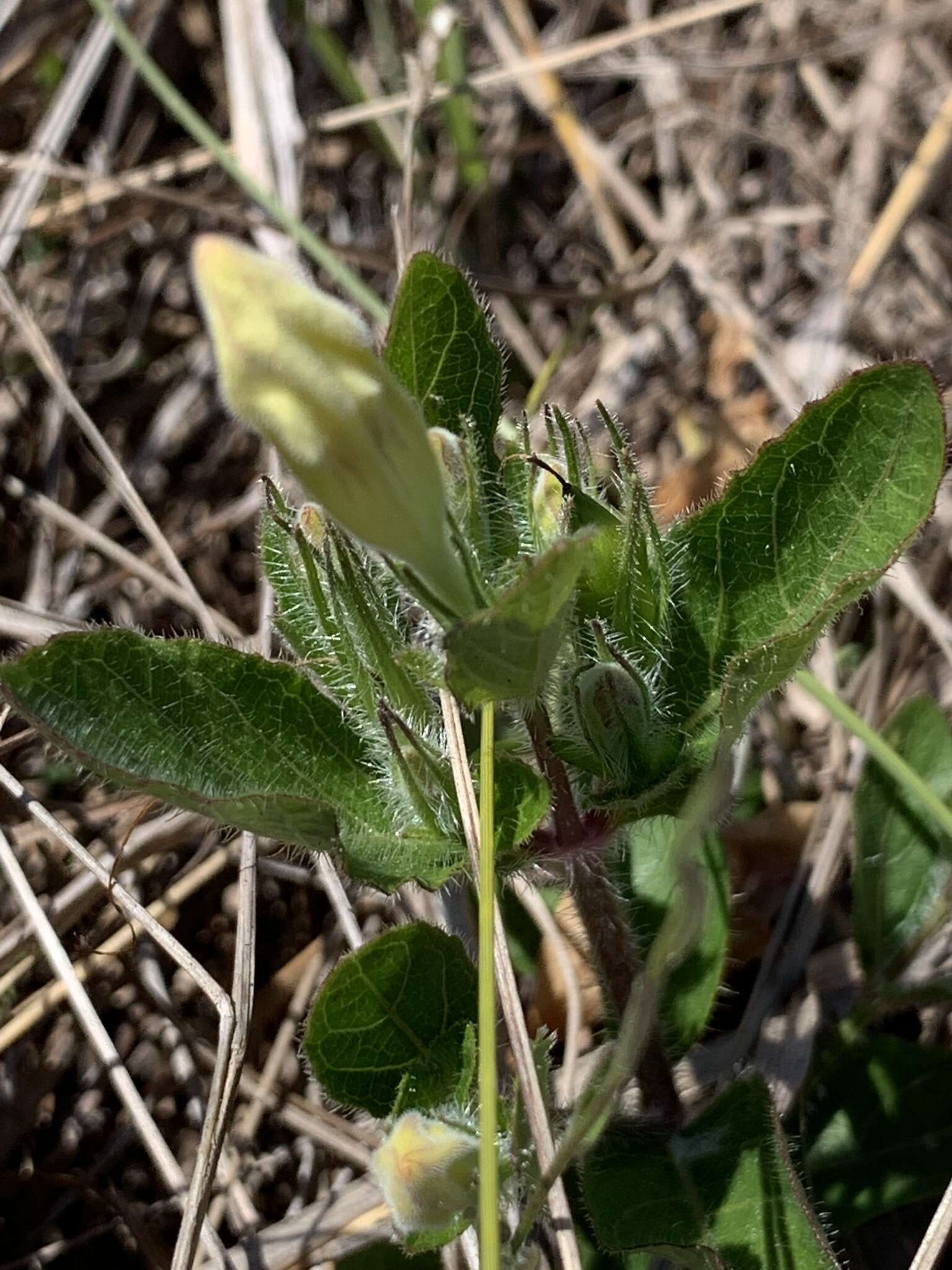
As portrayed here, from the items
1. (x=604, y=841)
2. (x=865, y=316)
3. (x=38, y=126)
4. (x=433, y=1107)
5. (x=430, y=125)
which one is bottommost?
(x=433, y=1107)

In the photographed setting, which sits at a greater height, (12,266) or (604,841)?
(12,266)

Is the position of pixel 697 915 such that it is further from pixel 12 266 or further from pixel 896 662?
pixel 12 266

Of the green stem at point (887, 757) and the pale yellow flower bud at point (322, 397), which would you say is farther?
the green stem at point (887, 757)

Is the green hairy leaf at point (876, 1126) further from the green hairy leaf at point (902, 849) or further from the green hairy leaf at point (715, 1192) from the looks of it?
the green hairy leaf at point (715, 1192)

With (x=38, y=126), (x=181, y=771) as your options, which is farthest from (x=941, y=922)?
(x=38, y=126)

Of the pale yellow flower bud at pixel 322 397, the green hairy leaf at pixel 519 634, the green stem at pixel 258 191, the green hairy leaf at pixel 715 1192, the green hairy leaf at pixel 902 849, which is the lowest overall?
the green hairy leaf at pixel 715 1192

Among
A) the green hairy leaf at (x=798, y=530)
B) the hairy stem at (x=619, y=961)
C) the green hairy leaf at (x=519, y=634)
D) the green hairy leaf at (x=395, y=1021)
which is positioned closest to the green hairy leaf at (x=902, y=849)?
the hairy stem at (x=619, y=961)
